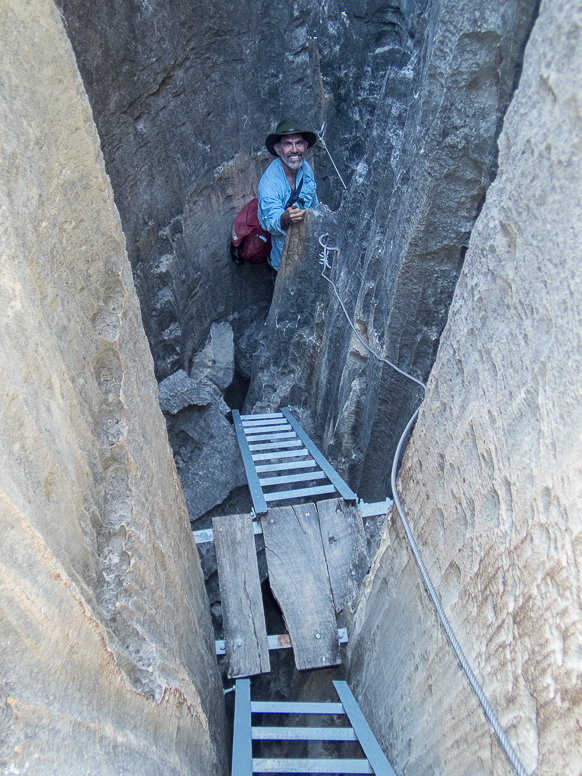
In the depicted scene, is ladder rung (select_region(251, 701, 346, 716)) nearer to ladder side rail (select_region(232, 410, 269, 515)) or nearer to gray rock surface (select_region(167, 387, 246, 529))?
ladder side rail (select_region(232, 410, 269, 515))

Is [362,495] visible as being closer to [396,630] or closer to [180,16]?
[396,630]

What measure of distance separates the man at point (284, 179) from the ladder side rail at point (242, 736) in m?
3.18

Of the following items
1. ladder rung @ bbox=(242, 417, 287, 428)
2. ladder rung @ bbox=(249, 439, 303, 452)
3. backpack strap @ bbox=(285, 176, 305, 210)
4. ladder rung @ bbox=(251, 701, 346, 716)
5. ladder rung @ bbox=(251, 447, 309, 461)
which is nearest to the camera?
ladder rung @ bbox=(251, 701, 346, 716)

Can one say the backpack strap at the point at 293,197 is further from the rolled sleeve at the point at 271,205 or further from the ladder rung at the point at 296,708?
the ladder rung at the point at 296,708

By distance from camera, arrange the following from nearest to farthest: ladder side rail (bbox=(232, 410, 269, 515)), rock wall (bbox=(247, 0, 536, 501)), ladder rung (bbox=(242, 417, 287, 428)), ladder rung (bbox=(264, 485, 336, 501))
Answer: rock wall (bbox=(247, 0, 536, 501))
ladder side rail (bbox=(232, 410, 269, 515))
ladder rung (bbox=(264, 485, 336, 501))
ladder rung (bbox=(242, 417, 287, 428))

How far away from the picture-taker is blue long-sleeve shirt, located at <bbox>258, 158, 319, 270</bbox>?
4227 mm

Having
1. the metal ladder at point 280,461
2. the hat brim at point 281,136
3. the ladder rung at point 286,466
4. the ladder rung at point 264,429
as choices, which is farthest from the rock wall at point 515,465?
the hat brim at point 281,136

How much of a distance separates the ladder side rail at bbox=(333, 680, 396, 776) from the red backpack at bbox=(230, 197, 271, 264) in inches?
146

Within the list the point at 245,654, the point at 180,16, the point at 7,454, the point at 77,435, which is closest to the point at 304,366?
the point at 245,654

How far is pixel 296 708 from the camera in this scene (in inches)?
71.8

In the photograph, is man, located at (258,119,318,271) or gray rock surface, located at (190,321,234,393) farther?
gray rock surface, located at (190,321,234,393)

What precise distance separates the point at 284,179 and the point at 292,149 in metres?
0.23

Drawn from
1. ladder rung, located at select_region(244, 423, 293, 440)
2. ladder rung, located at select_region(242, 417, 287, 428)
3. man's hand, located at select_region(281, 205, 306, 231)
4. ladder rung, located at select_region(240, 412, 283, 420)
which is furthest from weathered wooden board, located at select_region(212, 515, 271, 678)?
man's hand, located at select_region(281, 205, 306, 231)

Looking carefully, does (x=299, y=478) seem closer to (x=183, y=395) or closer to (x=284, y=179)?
(x=183, y=395)
